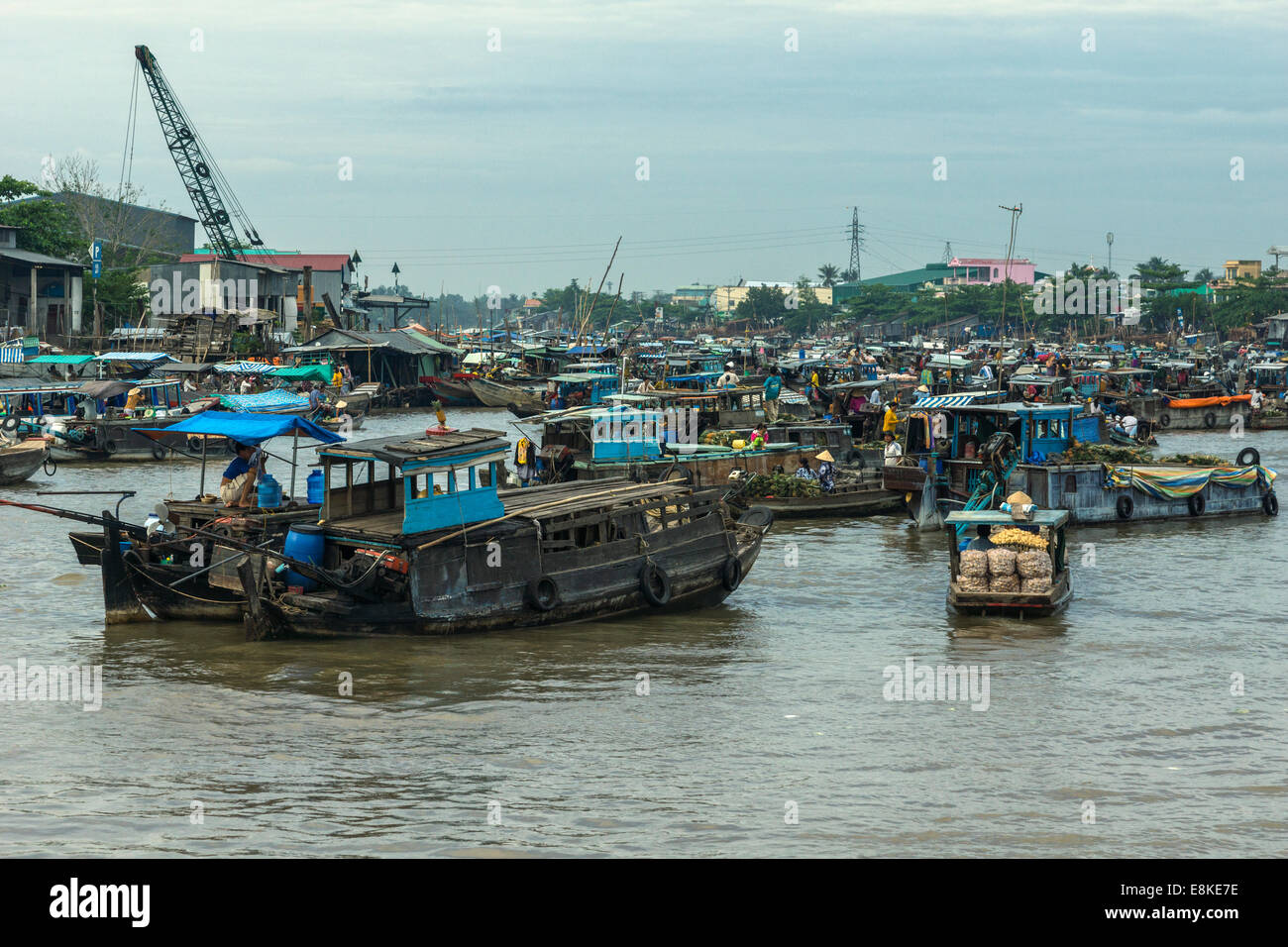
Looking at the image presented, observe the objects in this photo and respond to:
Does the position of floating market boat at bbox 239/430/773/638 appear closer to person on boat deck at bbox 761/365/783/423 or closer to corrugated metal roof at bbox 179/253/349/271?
person on boat deck at bbox 761/365/783/423

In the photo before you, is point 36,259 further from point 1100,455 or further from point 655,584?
point 655,584

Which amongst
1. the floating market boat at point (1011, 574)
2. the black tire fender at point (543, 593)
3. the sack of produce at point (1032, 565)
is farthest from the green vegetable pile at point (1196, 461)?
the black tire fender at point (543, 593)

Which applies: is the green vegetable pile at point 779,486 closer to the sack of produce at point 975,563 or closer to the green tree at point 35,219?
the sack of produce at point 975,563

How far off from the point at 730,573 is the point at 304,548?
596 cm

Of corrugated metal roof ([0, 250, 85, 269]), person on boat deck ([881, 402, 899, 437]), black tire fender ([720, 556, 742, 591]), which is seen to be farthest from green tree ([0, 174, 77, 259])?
black tire fender ([720, 556, 742, 591])

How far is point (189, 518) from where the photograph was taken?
16266 millimetres

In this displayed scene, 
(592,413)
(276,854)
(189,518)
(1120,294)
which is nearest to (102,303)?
(592,413)

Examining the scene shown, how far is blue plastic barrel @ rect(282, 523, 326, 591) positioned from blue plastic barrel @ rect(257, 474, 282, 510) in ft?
5.01

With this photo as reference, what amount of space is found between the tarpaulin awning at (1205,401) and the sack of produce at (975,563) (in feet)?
107

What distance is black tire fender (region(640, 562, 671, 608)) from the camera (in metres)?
16.6

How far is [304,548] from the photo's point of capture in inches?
583

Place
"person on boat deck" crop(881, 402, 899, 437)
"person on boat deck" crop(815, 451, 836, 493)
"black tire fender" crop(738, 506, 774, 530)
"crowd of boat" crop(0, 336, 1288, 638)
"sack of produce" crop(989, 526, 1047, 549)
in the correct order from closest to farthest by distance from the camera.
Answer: "crowd of boat" crop(0, 336, 1288, 638) < "sack of produce" crop(989, 526, 1047, 549) < "black tire fender" crop(738, 506, 774, 530) < "person on boat deck" crop(815, 451, 836, 493) < "person on boat deck" crop(881, 402, 899, 437)

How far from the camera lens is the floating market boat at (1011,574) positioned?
A: 1666cm
